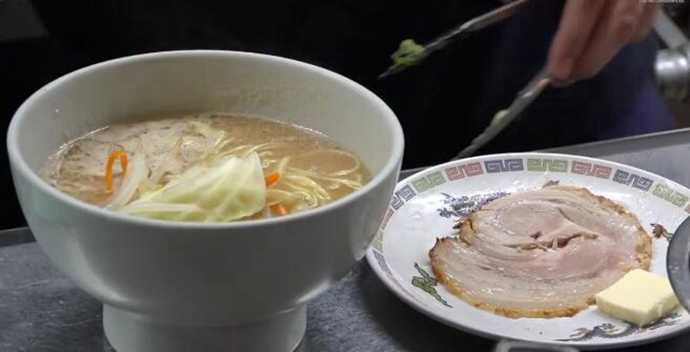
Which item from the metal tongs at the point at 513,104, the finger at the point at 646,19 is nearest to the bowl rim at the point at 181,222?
the metal tongs at the point at 513,104

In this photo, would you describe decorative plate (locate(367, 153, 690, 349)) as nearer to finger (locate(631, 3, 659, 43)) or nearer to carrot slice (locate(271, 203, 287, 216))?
carrot slice (locate(271, 203, 287, 216))

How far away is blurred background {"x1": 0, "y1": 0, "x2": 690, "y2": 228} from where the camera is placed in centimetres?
117

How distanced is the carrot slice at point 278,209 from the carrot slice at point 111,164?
4.0 inches

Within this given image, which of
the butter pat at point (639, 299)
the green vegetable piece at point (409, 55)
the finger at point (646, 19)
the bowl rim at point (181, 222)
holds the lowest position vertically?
the finger at point (646, 19)

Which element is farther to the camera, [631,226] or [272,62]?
[631,226]

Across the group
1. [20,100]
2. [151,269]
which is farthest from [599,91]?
[151,269]

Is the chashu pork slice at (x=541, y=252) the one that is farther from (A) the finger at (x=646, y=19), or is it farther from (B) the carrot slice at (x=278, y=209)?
(A) the finger at (x=646, y=19)

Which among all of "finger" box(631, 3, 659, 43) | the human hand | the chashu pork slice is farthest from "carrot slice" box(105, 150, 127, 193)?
"finger" box(631, 3, 659, 43)

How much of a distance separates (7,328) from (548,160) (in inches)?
18.9

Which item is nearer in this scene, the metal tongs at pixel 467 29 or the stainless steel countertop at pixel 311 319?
the stainless steel countertop at pixel 311 319

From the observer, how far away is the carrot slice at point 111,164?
1.99ft

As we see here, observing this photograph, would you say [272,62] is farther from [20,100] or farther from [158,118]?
[20,100]

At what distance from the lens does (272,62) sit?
667 millimetres

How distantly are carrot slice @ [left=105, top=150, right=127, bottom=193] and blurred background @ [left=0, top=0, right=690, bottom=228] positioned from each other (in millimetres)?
563
